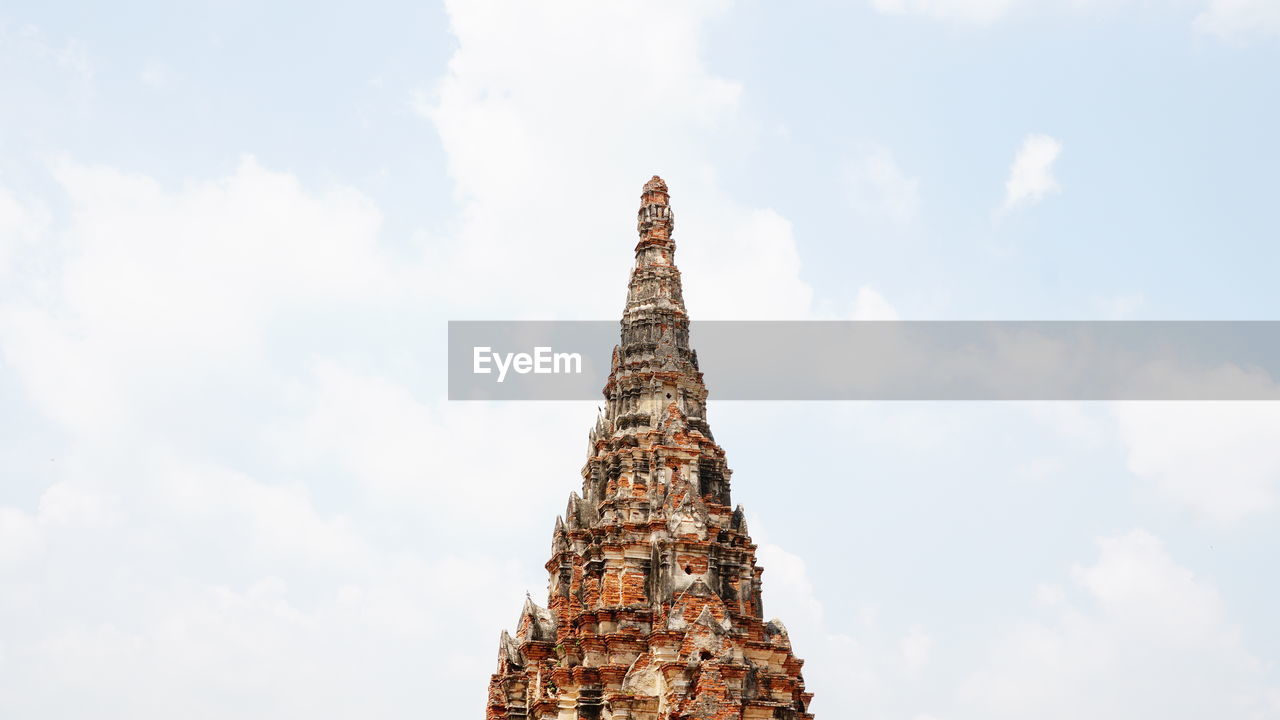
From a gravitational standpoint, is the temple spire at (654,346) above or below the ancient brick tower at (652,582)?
above

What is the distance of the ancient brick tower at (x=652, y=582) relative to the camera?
33.8 metres

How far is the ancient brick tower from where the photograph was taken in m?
33.8

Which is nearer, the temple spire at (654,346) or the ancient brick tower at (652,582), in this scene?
the ancient brick tower at (652,582)

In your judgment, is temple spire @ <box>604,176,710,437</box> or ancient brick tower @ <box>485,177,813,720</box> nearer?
ancient brick tower @ <box>485,177,813,720</box>

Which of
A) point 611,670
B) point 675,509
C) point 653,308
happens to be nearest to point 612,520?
point 675,509

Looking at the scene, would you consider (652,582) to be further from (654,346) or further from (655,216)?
(655,216)

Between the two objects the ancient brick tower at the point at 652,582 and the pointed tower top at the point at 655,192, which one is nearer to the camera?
the ancient brick tower at the point at 652,582

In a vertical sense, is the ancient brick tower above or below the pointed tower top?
below

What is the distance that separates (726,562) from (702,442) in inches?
183

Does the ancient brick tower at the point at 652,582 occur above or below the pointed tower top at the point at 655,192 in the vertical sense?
below

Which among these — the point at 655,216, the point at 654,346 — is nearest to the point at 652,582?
the point at 654,346

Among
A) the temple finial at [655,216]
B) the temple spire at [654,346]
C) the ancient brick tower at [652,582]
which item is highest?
the temple finial at [655,216]

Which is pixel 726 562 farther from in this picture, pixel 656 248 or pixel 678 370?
pixel 656 248

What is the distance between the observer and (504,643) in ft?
129
